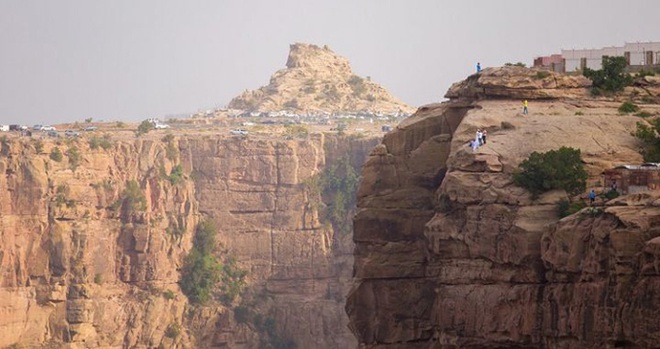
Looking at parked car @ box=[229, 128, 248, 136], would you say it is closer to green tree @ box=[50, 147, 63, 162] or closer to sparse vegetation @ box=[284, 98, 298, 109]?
green tree @ box=[50, 147, 63, 162]

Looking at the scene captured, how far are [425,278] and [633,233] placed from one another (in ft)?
58.3

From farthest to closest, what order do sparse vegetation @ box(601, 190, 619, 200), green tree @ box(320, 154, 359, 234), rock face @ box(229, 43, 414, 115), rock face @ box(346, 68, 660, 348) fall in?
rock face @ box(229, 43, 414, 115) → green tree @ box(320, 154, 359, 234) → sparse vegetation @ box(601, 190, 619, 200) → rock face @ box(346, 68, 660, 348)

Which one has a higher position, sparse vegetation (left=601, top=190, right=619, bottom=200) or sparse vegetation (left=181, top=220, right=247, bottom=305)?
sparse vegetation (left=601, top=190, right=619, bottom=200)

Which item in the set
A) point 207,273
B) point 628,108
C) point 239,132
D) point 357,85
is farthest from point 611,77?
point 357,85

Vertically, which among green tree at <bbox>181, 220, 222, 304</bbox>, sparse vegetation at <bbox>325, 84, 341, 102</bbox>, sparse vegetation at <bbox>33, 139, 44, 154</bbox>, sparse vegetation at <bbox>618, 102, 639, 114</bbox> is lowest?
green tree at <bbox>181, 220, 222, 304</bbox>

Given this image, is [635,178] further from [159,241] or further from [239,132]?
[239,132]

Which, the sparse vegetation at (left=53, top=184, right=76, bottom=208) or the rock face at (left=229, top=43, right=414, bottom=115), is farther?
the rock face at (left=229, top=43, right=414, bottom=115)

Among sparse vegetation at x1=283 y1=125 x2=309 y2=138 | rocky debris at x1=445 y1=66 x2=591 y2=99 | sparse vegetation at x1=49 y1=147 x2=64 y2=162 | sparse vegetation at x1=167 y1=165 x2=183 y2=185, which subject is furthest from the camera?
sparse vegetation at x1=283 y1=125 x2=309 y2=138

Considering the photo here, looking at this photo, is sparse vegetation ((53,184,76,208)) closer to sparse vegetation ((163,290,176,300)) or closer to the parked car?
sparse vegetation ((163,290,176,300))

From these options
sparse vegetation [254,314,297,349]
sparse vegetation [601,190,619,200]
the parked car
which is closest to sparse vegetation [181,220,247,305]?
sparse vegetation [254,314,297,349]

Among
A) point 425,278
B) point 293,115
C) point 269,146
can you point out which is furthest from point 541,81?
point 293,115

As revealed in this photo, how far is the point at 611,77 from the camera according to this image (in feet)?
298

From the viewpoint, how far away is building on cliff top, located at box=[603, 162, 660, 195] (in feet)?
261

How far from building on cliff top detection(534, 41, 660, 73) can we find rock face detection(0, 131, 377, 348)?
149ft
